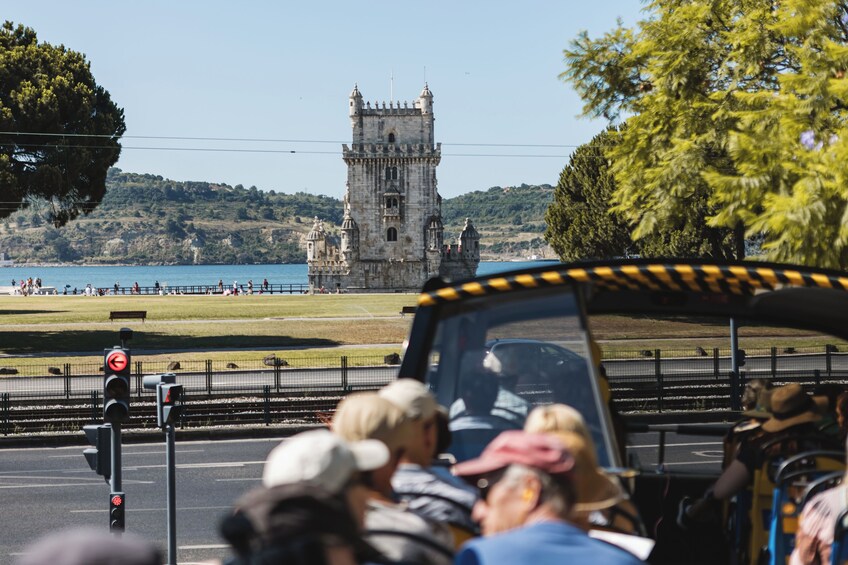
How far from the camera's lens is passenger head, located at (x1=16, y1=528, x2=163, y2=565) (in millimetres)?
2230

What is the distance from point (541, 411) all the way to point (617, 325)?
59.3 inches

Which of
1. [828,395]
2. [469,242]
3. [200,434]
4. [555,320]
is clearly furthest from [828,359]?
[469,242]

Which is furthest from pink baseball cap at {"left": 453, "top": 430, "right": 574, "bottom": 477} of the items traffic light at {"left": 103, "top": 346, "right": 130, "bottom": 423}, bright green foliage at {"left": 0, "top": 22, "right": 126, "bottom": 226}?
bright green foliage at {"left": 0, "top": 22, "right": 126, "bottom": 226}

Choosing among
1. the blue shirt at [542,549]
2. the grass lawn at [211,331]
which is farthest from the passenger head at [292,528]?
the grass lawn at [211,331]

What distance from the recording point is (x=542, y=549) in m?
3.28

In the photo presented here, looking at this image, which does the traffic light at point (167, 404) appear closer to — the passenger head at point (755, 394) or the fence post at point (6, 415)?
the passenger head at point (755, 394)

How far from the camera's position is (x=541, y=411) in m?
4.24

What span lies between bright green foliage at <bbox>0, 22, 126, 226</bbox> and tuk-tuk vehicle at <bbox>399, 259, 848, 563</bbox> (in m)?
43.0

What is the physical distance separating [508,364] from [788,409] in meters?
1.52

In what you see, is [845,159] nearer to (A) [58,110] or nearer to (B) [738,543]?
(B) [738,543]

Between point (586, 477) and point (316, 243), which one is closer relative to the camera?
point (586, 477)

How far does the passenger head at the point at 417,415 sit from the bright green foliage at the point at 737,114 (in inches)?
561

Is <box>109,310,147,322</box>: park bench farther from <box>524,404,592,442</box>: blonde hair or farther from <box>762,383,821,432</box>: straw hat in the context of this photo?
<box>524,404,592,442</box>: blonde hair

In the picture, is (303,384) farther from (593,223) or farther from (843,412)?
(593,223)
